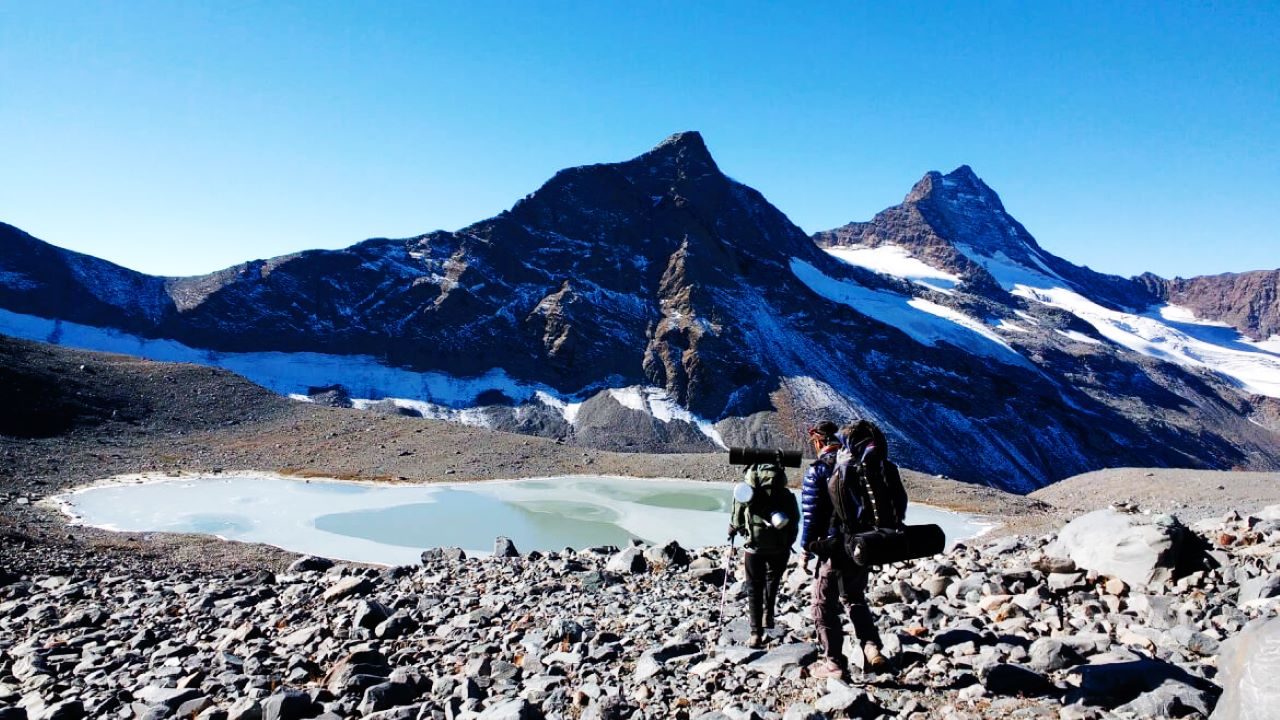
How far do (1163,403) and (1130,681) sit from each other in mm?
208620

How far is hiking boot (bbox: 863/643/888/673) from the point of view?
245 inches

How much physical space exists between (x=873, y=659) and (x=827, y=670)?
0.44 meters

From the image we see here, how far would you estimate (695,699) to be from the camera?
20.1 ft

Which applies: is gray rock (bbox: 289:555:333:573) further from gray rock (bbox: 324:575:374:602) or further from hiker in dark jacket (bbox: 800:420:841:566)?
hiker in dark jacket (bbox: 800:420:841:566)

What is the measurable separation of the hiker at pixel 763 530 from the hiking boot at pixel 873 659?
1.38m

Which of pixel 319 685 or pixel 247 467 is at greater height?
pixel 319 685

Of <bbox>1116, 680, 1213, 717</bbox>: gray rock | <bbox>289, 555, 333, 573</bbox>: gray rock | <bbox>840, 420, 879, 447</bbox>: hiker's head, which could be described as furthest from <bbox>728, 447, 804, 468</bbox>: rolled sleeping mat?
<bbox>289, 555, 333, 573</bbox>: gray rock

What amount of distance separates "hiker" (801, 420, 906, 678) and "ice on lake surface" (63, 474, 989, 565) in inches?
576

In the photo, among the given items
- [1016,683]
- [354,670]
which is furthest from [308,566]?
[1016,683]

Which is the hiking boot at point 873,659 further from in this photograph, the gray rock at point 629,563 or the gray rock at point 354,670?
the gray rock at point 629,563

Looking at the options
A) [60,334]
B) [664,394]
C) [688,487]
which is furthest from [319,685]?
[60,334]

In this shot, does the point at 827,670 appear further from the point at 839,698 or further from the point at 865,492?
the point at 865,492

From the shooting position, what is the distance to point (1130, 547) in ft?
29.9

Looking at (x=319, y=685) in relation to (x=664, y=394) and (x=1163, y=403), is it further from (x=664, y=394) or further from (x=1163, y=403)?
(x=1163, y=403)
